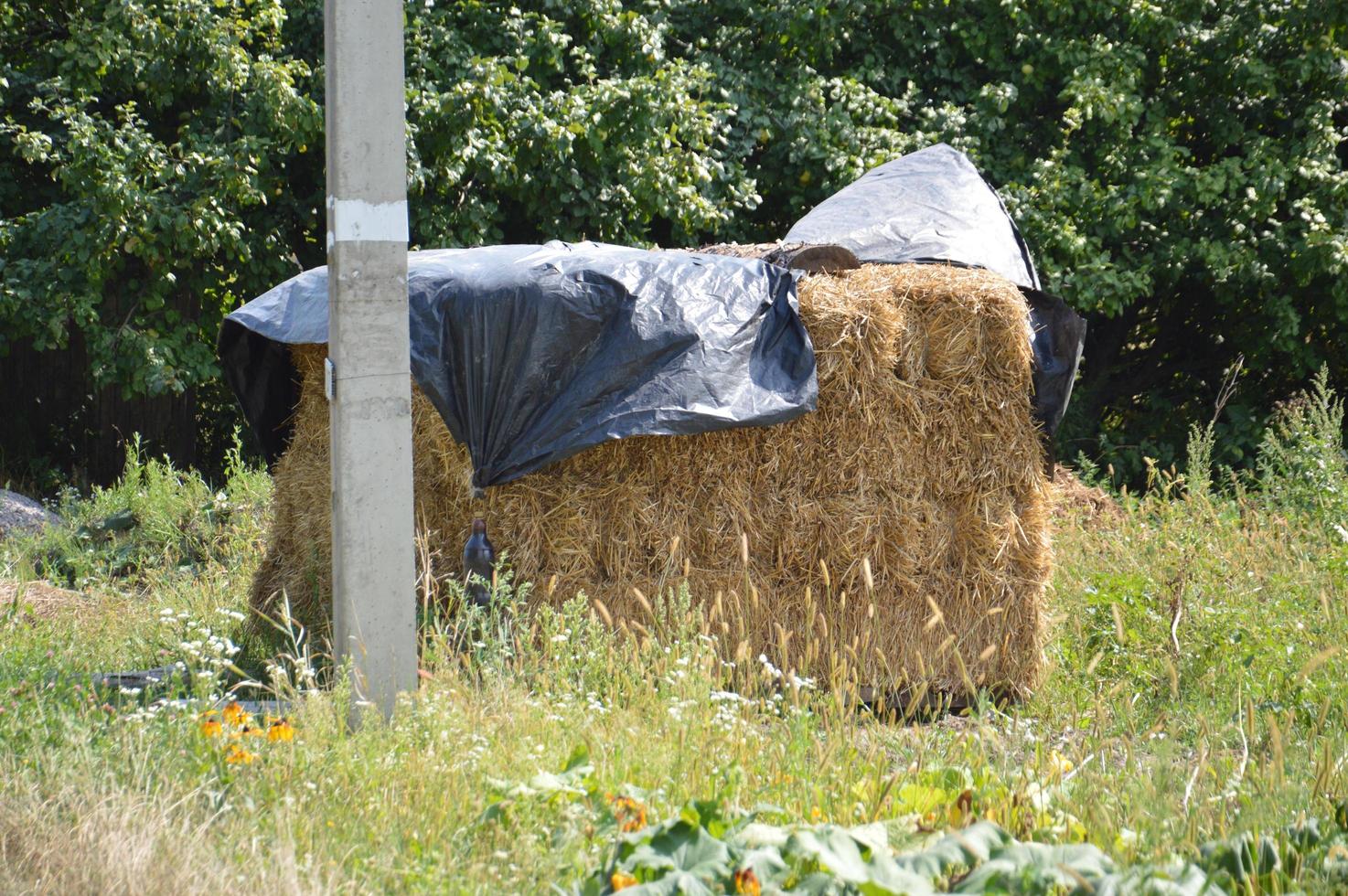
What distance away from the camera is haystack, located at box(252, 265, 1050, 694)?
5160 mm

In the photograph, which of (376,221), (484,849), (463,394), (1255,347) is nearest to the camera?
(484,849)

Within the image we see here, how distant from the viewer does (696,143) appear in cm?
1009

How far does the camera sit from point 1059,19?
11.1 metres

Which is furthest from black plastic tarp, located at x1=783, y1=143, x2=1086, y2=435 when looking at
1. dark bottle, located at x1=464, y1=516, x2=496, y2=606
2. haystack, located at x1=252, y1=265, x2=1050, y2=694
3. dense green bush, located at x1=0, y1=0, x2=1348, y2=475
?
dense green bush, located at x1=0, y1=0, x2=1348, y2=475

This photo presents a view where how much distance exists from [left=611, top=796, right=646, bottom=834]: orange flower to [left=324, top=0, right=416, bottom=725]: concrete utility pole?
120 cm

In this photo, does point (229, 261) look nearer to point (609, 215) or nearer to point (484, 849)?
point (609, 215)

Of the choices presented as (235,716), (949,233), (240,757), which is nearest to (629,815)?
(240,757)

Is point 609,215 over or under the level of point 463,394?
over

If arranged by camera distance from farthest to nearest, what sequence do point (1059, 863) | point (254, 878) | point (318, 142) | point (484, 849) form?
point (318, 142) < point (484, 849) < point (254, 878) < point (1059, 863)

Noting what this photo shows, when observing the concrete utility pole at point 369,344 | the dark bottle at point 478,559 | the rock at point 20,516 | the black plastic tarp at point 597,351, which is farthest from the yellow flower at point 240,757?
the rock at point 20,516

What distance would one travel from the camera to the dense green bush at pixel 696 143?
9.30m

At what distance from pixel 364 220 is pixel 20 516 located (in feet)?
19.7

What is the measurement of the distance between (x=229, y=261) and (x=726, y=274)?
21.1 feet

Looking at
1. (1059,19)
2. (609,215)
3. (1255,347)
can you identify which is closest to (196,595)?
(609,215)
